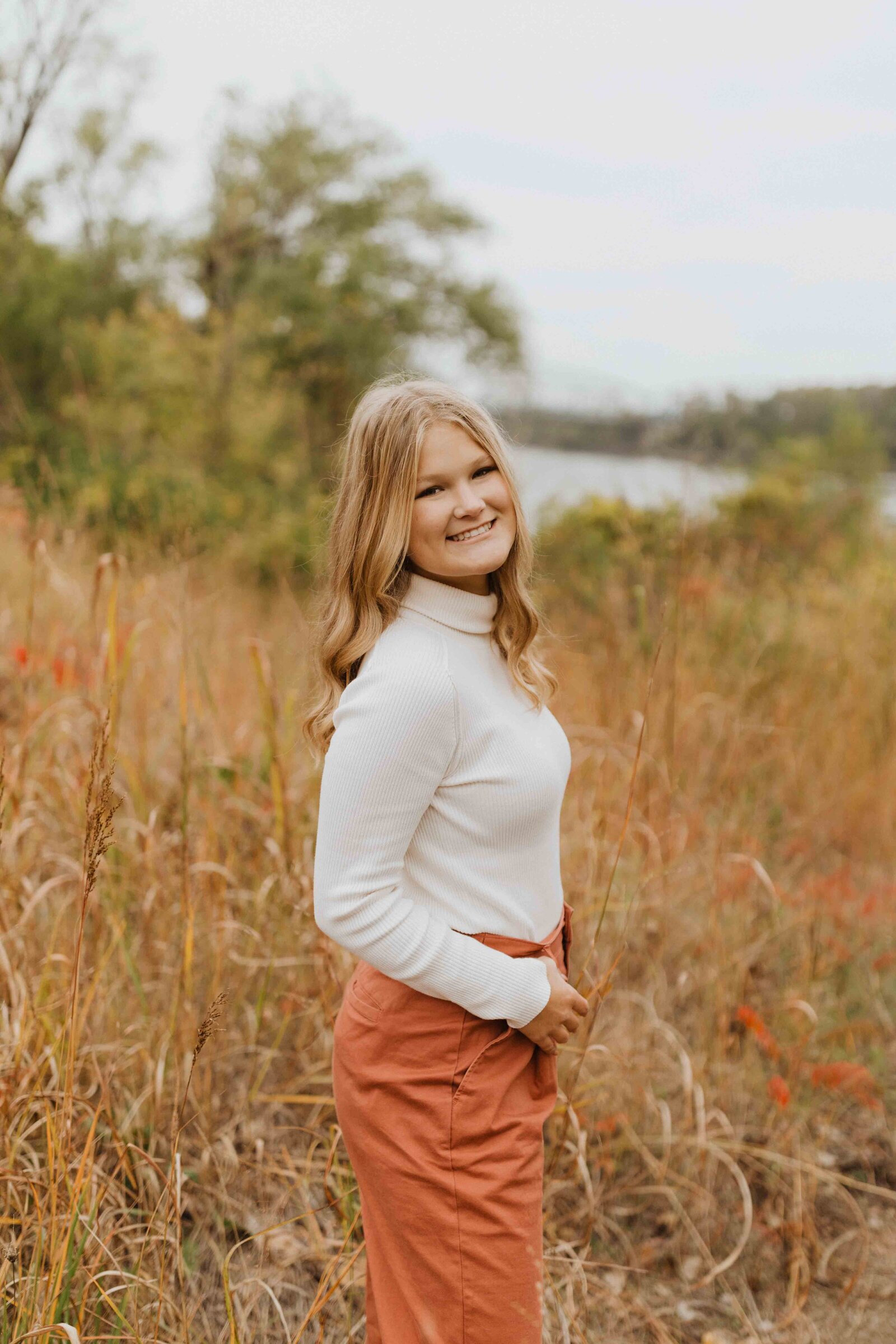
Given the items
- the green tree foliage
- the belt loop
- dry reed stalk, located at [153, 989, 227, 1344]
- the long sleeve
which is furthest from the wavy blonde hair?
the green tree foliage

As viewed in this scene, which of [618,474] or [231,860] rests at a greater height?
[618,474]

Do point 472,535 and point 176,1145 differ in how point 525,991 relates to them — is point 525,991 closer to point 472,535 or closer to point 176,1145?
point 176,1145

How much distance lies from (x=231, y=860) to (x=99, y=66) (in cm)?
1154

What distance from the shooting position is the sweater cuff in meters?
1.31

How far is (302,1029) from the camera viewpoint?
2.21 m

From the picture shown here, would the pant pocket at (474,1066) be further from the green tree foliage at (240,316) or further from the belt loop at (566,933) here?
the green tree foliage at (240,316)

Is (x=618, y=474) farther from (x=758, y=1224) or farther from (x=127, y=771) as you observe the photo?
(x=758, y=1224)

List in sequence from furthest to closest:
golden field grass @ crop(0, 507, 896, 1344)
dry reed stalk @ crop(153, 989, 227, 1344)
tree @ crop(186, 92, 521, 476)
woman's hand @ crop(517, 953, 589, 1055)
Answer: tree @ crop(186, 92, 521, 476), golden field grass @ crop(0, 507, 896, 1344), woman's hand @ crop(517, 953, 589, 1055), dry reed stalk @ crop(153, 989, 227, 1344)

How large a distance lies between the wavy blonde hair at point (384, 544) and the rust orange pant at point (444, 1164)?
1.36 ft

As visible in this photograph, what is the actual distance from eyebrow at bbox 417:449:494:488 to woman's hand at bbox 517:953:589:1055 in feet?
2.19

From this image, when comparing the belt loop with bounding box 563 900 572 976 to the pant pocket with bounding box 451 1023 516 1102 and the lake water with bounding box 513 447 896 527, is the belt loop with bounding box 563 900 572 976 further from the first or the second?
the lake water with bounding box 513 447 896 527

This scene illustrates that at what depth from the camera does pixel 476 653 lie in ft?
4.68

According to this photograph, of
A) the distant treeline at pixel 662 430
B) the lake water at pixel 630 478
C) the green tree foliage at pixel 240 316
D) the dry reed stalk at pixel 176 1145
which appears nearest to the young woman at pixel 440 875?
the dry reed stalk at pixel 176 1145

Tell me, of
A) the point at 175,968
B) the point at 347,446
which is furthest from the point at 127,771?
the point at 347,446
